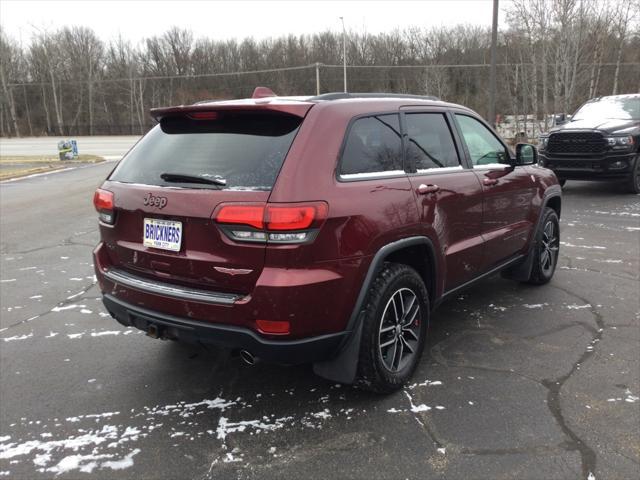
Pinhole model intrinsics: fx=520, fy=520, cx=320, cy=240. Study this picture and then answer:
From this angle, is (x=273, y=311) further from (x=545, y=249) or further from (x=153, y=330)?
(x=545, y=249)

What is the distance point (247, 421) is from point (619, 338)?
9.49ft

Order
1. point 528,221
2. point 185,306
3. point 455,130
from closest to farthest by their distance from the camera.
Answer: point 185,306 → point 455,130 → point 528,221

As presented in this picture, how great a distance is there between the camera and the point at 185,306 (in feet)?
8.99

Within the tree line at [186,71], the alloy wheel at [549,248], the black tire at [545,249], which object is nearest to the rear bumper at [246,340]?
the black tire at [545,249]

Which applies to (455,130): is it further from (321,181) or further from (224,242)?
(224,242)

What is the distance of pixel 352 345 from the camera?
2.84 m

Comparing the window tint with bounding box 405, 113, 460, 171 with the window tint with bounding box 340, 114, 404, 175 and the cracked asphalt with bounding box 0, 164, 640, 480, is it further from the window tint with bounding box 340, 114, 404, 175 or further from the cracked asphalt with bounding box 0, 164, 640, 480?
the cracked asphalt with bounding box 0, 164, 640, 480

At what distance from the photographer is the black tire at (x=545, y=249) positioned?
4.99 m

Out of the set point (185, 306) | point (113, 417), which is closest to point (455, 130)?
point (185, 306)

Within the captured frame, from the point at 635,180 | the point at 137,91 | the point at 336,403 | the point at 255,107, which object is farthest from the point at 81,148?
the point at 336,403

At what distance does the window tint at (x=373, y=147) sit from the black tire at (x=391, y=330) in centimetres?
60

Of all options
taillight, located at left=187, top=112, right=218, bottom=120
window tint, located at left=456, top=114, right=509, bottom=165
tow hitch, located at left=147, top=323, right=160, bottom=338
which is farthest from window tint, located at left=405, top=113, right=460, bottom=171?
tow hitch, located at left=147, top=323, right=160, bottom=338

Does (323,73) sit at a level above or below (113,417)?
above

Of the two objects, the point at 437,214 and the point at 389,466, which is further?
the point at 437,214
